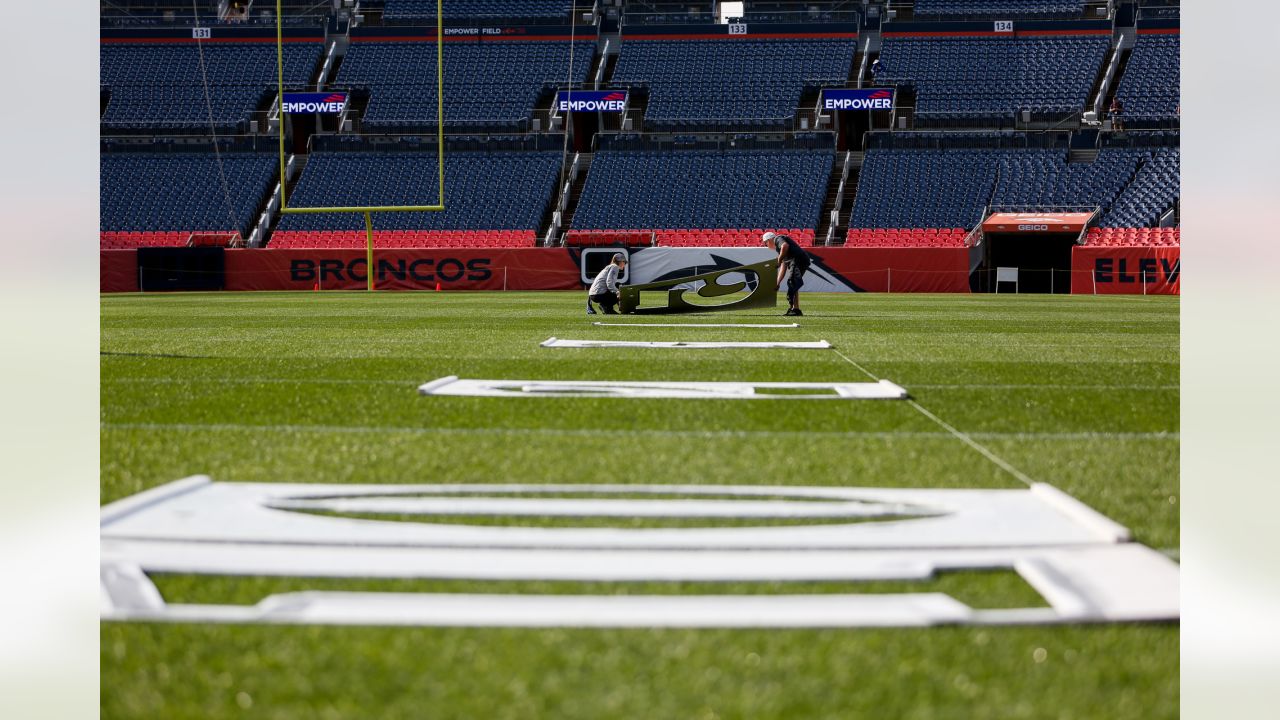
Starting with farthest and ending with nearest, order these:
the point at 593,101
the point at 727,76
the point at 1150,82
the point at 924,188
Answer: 1. the point at 727,76
2. the point at 593,101
3. the point at 1150,82
4. the point at 924,188

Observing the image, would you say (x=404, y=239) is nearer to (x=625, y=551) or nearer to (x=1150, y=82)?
(x=1150, y=82)

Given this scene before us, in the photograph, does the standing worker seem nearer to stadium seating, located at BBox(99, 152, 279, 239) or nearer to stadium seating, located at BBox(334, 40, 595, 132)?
stadium seating, located at BBox(99, 152, 279, 239)

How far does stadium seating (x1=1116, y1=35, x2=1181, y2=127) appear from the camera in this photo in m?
33.8

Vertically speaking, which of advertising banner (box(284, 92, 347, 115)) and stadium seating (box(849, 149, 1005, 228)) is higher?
advertising banner (box(284, 92, 347, 115))

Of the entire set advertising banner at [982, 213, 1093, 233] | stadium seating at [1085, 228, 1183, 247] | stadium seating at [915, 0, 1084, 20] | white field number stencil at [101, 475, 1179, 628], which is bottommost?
white field number stencil at [101, 475, 1179, 628]

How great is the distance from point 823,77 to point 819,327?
2618 cm

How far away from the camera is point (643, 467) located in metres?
3.81

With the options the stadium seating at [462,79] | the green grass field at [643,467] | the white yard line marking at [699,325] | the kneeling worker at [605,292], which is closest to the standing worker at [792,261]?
the white yard line marking at [699,325]

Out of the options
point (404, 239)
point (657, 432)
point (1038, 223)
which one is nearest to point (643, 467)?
point (657, 432)

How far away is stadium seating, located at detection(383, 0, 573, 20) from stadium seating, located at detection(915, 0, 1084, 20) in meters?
11.9

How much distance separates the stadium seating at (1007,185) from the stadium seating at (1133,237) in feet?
3.67

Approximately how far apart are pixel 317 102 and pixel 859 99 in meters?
16.4

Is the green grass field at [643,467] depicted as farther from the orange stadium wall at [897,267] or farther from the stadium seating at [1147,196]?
the stadium seating at [1147,196]

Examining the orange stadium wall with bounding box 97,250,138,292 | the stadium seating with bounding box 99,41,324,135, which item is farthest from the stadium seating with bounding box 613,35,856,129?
the orange stadium wall with bounding box 97,250,138,292
